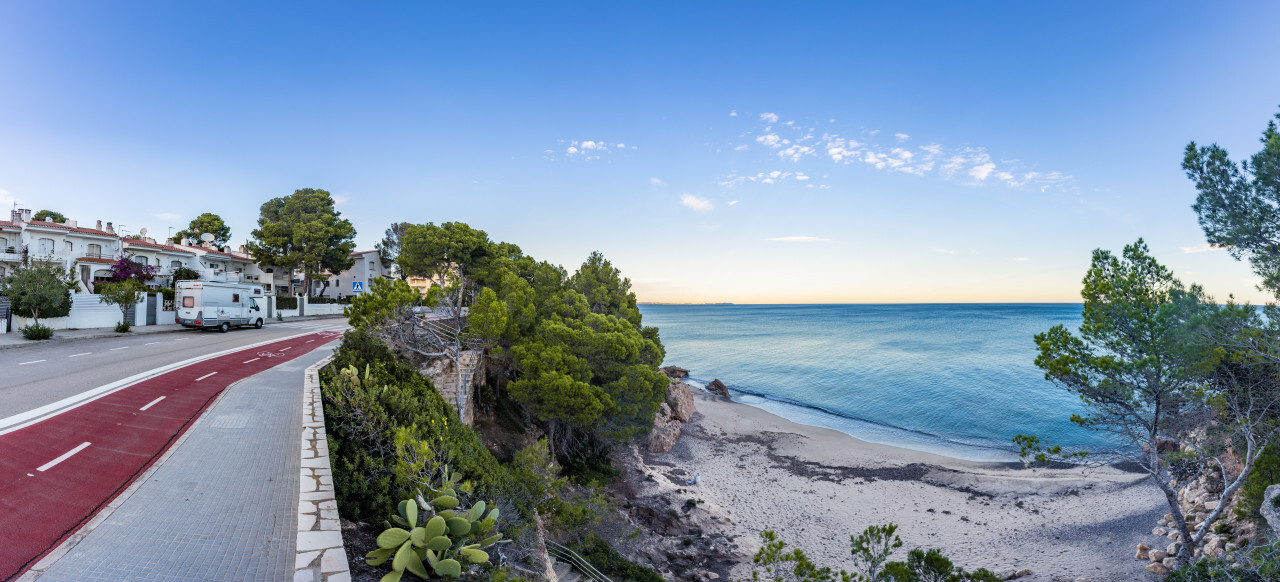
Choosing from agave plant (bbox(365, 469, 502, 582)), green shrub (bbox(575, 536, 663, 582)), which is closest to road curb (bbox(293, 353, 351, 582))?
agave plant (bbox(365, 469, 502, 582))

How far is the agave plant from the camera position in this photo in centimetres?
460

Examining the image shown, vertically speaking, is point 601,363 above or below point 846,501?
above

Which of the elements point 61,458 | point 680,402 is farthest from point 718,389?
point 61,458

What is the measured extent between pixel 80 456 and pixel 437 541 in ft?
21.8

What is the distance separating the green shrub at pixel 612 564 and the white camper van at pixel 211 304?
2551cm

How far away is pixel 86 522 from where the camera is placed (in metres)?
5.31

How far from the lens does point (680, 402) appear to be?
2759cm

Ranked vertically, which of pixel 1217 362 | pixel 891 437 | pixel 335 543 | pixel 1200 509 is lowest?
pixel 891 437

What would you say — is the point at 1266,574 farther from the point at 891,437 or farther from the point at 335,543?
the point at 891,437

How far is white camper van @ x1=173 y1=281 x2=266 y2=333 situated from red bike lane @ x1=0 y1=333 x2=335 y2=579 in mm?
16208

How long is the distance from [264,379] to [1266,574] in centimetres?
2025

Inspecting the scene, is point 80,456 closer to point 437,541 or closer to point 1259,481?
point 437,541

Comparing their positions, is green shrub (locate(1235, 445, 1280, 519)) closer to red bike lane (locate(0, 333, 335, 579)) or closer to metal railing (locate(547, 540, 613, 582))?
metal railing (locate(547, 540, 613, 582))

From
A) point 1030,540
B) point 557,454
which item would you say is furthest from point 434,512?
point 1030,540
